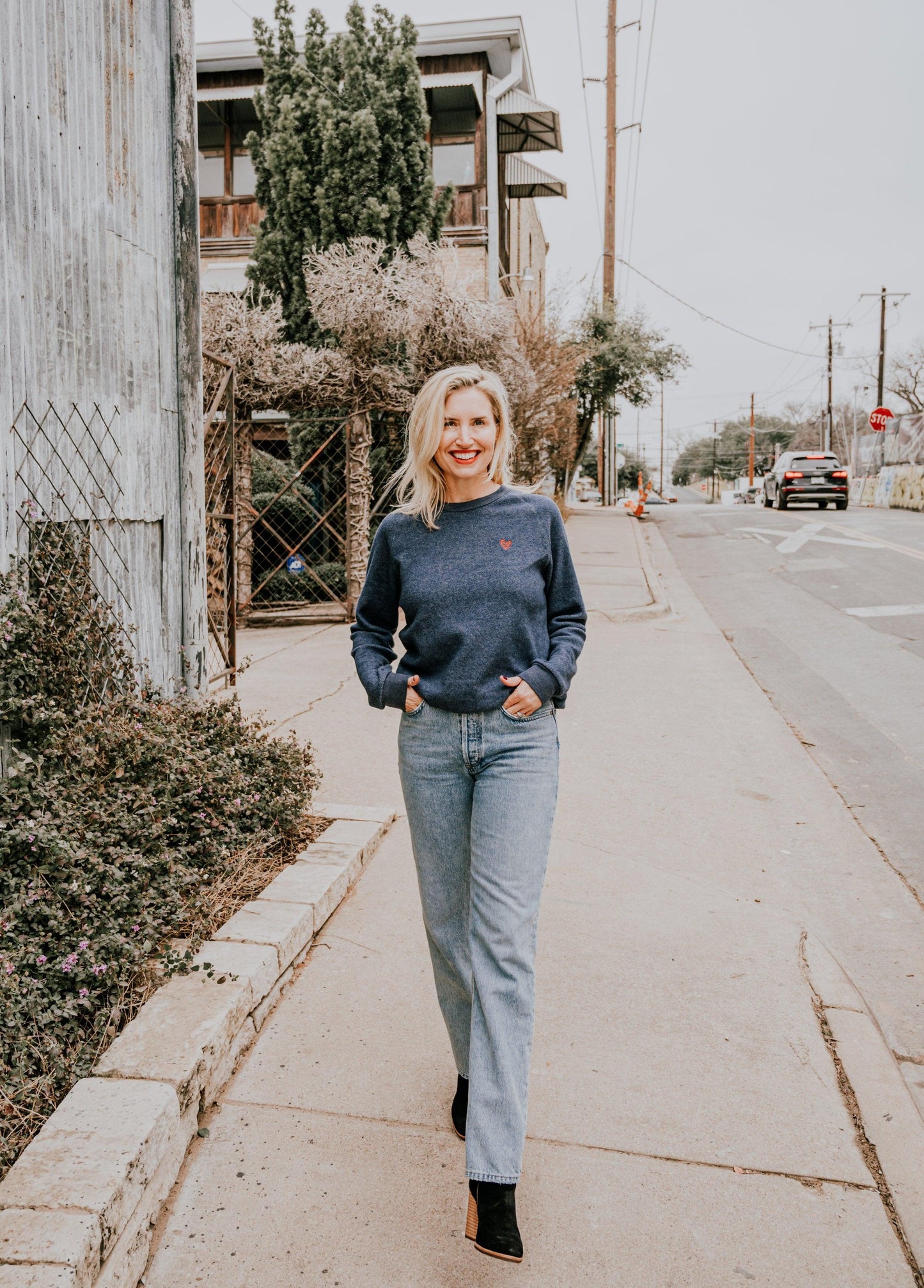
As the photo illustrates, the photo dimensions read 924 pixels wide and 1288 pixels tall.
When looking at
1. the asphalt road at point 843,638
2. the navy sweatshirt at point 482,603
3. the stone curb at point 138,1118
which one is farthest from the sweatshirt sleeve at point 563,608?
the asphalt road at point 843,638

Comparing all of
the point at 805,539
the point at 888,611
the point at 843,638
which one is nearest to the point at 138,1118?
the point at 843,638

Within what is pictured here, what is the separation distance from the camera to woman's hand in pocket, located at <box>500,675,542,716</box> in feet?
7.89

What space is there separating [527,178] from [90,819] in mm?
22254

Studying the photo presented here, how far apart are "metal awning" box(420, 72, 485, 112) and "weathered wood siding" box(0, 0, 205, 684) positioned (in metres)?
15.1

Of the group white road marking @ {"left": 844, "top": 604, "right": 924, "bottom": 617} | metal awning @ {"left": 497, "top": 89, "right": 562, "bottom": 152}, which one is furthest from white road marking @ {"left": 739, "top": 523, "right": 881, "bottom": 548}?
metal awning @ {"left": 497, "top": 89, "right": 562, "bottom": 152}

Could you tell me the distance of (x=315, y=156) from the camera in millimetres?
14094

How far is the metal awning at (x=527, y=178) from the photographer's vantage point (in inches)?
888

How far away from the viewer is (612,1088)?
2.86 meters

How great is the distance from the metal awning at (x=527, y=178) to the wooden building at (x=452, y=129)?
128 centimetres

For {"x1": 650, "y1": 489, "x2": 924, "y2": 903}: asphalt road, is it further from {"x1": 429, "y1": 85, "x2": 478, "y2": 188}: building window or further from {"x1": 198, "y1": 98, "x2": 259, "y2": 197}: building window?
{"x1": 198, "y1": 98, "x2": 259, "y2": 197}: building window

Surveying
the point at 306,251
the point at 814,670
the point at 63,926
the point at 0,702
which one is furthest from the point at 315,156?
the point at 63,926

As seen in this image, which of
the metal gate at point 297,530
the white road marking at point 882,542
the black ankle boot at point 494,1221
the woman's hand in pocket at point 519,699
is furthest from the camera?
the white road marking at point 882,542

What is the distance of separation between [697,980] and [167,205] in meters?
4.35

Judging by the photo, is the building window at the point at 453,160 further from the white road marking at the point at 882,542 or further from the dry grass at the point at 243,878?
the dry grass at the point at 243,878
